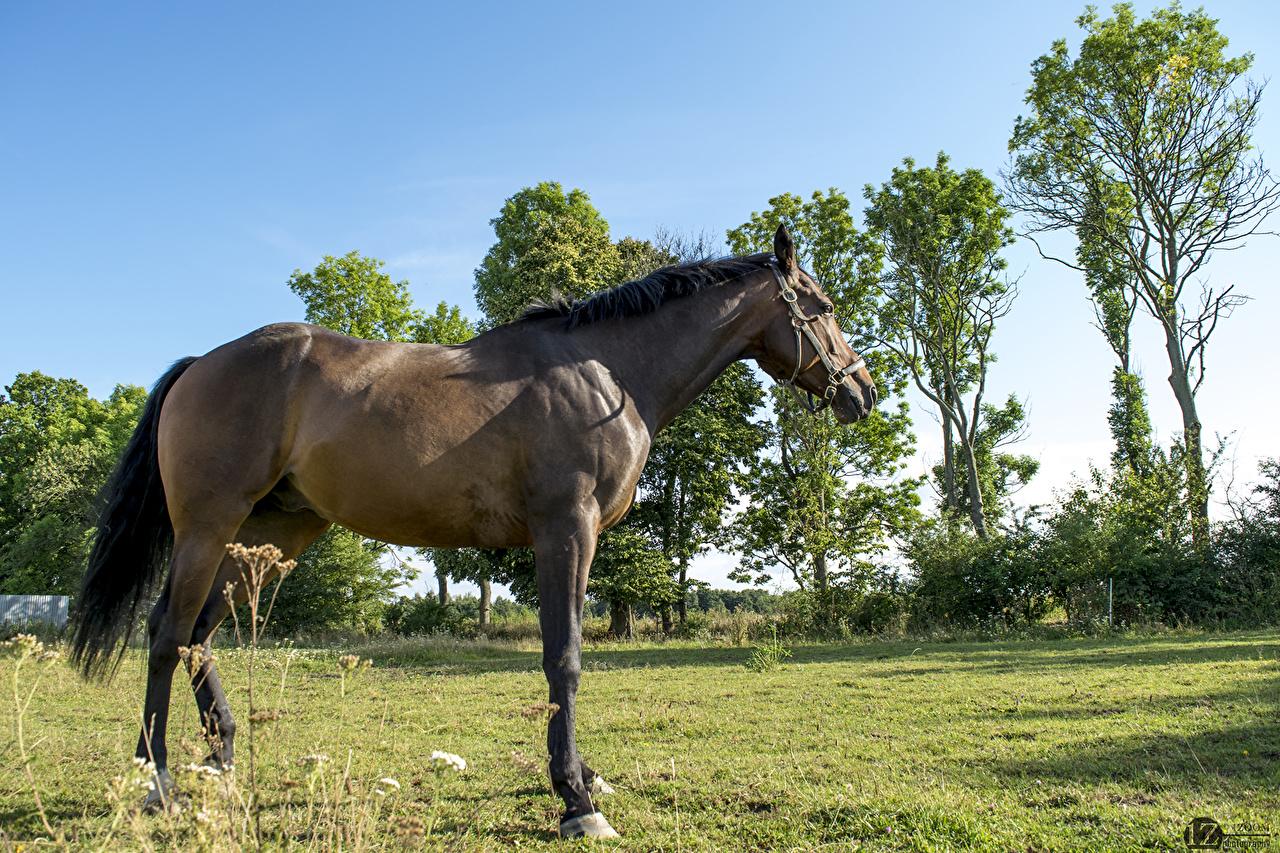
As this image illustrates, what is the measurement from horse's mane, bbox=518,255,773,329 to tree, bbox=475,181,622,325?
68.3ft

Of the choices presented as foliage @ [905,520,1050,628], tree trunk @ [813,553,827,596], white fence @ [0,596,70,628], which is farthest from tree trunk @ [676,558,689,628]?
white fence @ [0,596,70,628]

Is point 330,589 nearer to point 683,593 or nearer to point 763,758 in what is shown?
point 683,593

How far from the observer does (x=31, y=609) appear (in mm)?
29672

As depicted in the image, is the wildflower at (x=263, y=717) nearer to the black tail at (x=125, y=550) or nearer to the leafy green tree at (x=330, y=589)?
the black tail at (x=125, y=550)

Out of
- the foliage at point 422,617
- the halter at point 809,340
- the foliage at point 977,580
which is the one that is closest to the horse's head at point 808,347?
the halter at point 809,340

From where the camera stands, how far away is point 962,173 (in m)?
29.9

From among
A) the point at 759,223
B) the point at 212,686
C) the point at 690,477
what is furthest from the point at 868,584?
the point at 212,686

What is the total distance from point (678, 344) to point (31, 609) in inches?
1356

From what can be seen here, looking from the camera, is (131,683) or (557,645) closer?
(557,645)

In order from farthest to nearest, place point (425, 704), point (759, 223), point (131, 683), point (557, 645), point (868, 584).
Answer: point (759, 223) → point (868, 584) → point (131, 683) → point (425, 704) → point (557, 645)

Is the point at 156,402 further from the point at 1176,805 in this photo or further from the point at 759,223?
the point at 759,223

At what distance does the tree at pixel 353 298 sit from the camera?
118 ft

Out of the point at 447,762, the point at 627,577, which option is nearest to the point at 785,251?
the point at 447,762

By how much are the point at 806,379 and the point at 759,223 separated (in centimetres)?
2775
